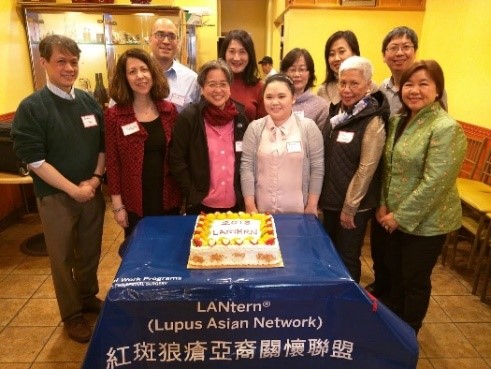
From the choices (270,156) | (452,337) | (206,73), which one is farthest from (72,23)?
(452,337)

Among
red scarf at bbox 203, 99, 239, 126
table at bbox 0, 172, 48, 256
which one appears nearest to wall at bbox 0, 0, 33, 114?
table at bbox 0, 172, 48, 256

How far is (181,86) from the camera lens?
2.55m

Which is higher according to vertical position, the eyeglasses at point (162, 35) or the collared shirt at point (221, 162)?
the eyeglasses at point (162, 35)

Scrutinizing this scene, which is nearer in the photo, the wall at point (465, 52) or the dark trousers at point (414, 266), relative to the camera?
the dark trousers at point (414, 266)

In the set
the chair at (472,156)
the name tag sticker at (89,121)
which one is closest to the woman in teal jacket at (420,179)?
the name tag sticker at (89,121)

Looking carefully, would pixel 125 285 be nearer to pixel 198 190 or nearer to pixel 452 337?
pixel 198 190

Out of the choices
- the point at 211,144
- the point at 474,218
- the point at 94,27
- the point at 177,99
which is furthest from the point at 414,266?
the point at 94,27

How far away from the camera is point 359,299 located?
1437 millimetres

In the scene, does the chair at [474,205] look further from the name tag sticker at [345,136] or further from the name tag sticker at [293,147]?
the name tag sticker at [293,147]

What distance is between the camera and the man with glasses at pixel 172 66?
2.46 meters

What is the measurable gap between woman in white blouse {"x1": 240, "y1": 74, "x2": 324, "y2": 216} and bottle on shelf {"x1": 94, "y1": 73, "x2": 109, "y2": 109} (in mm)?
3224

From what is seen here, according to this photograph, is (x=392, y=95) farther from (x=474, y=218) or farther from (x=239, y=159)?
(x=474, y=218)

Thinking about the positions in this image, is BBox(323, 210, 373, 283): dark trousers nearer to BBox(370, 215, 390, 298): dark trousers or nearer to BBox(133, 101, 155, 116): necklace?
BBox(370, 215, 390, 298): dark trousers

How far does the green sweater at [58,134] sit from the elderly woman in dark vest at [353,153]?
1.32m
